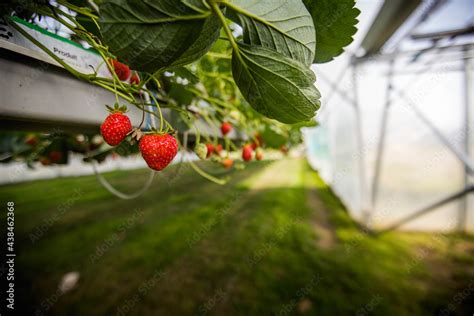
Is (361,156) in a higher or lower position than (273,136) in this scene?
lower

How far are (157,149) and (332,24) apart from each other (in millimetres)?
249

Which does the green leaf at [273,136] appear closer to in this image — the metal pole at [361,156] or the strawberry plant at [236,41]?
the strawberry plant at [236,41]

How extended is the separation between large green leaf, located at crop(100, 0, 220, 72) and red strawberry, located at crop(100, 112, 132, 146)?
0.11m

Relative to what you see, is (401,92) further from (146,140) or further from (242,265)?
(146,140)

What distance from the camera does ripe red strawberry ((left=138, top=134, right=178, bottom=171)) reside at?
0.29 metres

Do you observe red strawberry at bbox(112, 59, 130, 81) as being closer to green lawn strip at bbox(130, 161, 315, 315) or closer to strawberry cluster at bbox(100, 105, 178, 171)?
strawberry cluster at bbox(100, 105, 178, 171)

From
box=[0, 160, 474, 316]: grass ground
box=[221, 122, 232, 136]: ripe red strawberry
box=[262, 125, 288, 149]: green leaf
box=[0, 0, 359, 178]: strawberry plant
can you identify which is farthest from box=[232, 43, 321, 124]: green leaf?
box=[0, 160, 474, 316]: grass ground

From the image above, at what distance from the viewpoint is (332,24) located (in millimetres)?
284

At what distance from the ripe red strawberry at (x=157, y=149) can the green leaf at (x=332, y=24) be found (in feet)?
0.69

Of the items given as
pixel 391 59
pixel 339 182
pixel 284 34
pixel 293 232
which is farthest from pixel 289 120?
pixel 339 182

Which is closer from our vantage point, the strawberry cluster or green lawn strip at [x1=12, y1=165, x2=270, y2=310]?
the strawberry cluster

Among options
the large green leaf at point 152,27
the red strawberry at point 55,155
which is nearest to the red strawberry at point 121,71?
the large green leaf at point 152,27

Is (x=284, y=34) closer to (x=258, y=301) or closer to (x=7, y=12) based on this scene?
(x=7, y=12)

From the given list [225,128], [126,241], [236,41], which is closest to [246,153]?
[225,128]
